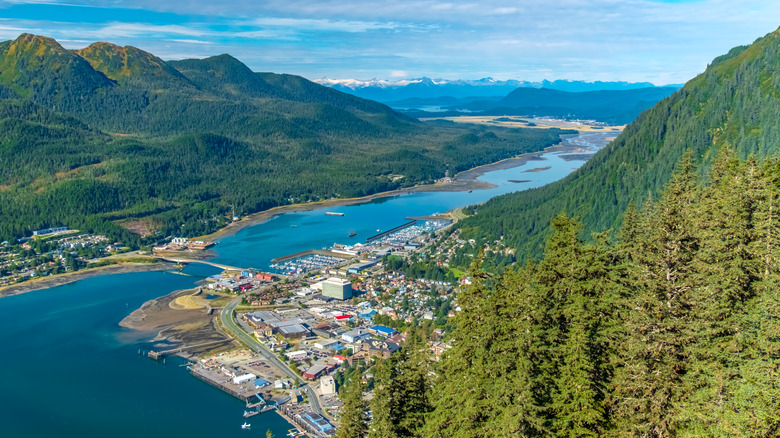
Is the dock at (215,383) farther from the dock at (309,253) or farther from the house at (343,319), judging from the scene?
the dock at (309,253)

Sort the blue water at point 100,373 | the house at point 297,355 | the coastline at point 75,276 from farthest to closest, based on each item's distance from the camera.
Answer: the coastline at point 75,276 < the house at point 297,355 < the blue water at point 100,373

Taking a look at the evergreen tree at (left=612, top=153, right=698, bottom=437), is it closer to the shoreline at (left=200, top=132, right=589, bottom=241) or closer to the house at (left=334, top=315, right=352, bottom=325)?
the house at (left=334, top=315, right=352, bottom=325)

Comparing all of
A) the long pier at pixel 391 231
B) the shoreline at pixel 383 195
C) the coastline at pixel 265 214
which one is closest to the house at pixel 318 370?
the coastline at pixel 265 214

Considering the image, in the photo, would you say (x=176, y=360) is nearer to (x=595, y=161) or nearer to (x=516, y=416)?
(x=516, y=416)

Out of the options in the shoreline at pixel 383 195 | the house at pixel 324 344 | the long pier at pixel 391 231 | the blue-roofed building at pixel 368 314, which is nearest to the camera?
the house at pixel 324 344

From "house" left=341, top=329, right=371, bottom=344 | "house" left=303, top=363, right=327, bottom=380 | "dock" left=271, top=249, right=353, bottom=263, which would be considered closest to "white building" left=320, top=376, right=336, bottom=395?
"house" left=303, top=363, right=327, bottom=380

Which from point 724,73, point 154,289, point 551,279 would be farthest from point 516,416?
point 724,73

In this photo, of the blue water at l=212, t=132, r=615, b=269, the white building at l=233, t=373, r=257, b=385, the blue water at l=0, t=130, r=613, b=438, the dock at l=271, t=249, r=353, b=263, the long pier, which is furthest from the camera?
the long pier
